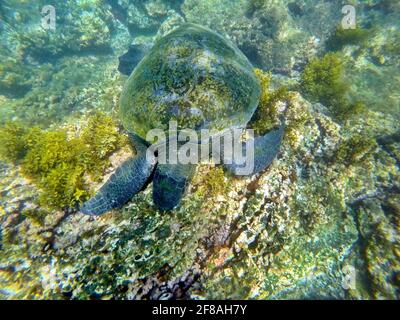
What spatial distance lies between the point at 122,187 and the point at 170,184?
0.58m

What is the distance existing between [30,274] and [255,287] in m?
2.31

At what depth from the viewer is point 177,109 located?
9.79 ft

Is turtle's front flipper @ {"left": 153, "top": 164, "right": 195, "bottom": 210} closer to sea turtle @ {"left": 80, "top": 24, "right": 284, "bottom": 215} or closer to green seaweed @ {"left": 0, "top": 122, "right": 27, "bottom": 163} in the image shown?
sea turtle @ {"left": 80, "top": 24, "right": 284, "bottom": 215}

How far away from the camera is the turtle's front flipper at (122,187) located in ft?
9.27

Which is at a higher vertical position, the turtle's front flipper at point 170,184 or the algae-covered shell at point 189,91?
the algae-covered shell at point 189,91

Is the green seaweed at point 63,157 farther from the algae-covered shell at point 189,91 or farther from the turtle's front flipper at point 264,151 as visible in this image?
the turtle's front flipper at point 264,151

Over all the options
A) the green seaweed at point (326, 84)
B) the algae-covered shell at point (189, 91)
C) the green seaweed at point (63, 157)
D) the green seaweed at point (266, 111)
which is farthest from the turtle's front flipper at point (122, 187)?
the green seaweed at point (326, 84)

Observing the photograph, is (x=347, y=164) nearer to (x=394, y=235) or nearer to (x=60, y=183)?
Answer: (x=394, y=235)

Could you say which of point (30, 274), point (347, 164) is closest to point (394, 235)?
point (347, 164)

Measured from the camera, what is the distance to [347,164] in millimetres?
3787

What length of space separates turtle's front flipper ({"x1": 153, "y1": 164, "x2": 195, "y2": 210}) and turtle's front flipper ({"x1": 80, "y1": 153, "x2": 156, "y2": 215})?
18cm

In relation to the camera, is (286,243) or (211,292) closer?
(211,292)

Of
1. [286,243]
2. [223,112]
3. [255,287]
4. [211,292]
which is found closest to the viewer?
[211,292]
